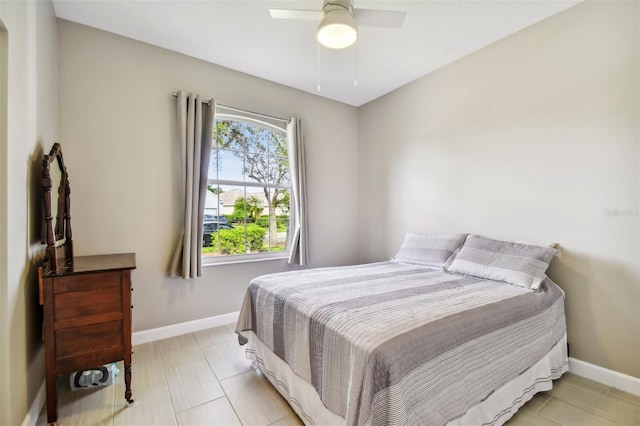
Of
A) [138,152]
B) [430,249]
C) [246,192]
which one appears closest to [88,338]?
[138,152]

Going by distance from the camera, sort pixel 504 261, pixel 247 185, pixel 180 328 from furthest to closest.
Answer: pixel 247 185
pixel 180 328
pixel 504 261

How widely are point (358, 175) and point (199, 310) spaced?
2.75m

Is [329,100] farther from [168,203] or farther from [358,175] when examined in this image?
[168,203]

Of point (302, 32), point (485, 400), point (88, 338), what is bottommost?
point (485, 400)

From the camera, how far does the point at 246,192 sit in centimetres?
337

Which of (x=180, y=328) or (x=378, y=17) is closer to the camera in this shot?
(x=378, y=17)

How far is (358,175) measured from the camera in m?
4.24

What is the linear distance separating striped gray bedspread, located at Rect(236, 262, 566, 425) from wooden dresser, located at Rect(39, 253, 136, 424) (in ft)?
2.66

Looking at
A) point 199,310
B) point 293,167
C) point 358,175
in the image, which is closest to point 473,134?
point 358,175

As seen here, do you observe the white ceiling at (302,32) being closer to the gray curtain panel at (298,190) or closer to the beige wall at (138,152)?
the beige wall at (138,152)

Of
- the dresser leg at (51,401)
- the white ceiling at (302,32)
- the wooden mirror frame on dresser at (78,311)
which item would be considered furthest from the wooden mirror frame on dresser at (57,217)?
the white ceiling at (302,32)

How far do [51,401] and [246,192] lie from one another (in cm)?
230

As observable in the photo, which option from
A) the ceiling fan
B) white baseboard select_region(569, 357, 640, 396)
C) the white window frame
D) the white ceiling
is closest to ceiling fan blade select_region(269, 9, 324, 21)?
the ceiling fan

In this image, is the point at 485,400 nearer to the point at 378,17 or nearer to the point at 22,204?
the point at 378,17
